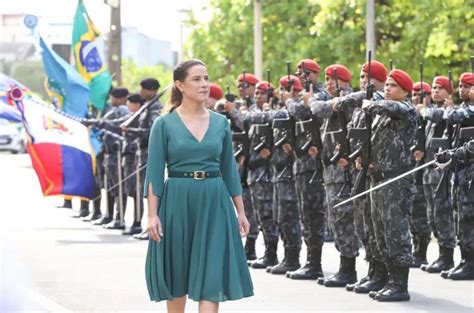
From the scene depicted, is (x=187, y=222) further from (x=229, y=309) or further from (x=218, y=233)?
(x=229, y=309)

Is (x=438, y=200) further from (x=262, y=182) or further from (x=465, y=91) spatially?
(x=262, y=182)

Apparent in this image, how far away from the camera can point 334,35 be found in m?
32.3

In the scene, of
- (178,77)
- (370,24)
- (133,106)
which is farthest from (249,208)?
(370,24)

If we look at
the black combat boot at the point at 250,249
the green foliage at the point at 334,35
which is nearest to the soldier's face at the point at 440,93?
the black combat boot at the point at 250,249

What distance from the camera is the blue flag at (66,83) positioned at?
22.2 m

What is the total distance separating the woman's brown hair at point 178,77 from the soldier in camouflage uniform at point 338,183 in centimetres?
384

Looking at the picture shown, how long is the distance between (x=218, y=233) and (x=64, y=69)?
14206 mm

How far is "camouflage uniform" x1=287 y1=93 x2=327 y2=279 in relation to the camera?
13.5 m

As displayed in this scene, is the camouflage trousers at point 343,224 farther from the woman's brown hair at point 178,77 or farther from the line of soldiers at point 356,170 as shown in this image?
the woman's brown hair at point 178,77

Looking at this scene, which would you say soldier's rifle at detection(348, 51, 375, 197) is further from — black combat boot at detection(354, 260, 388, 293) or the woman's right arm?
the woman's right arm

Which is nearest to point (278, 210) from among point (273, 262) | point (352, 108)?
point (273, 262)

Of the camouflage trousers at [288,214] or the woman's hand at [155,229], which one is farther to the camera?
the camouflage trousers at [288,214]

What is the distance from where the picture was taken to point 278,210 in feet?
46.6

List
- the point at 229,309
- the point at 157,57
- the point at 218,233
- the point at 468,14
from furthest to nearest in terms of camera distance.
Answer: the point at 157,57
the point at 468,14
the point at 229,309
the point at 218,233
